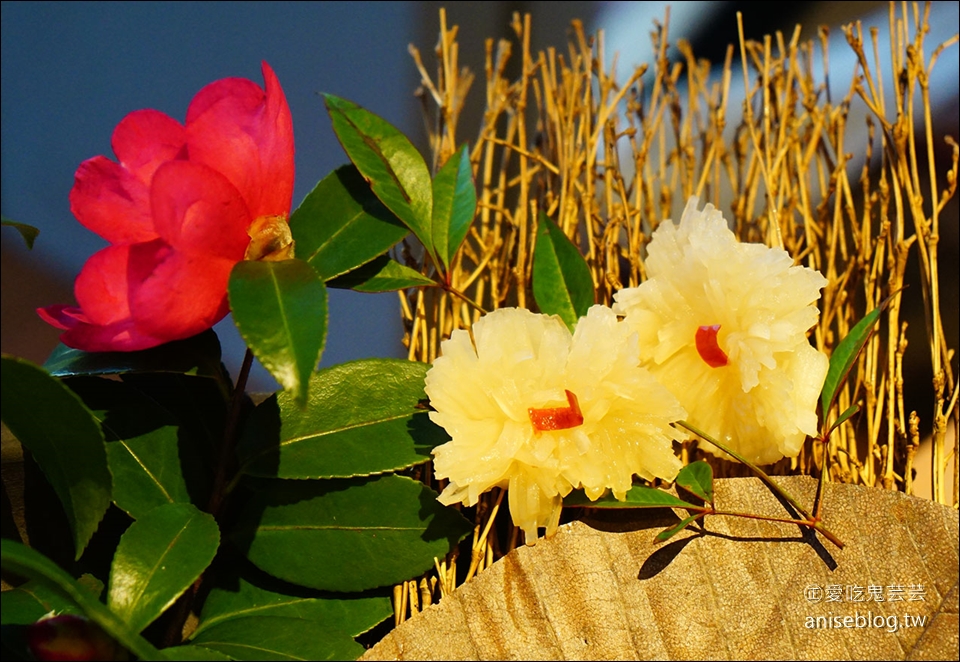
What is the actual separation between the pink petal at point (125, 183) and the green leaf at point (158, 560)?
0.12 metres

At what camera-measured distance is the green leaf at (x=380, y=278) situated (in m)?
0.40

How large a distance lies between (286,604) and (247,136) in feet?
0.74

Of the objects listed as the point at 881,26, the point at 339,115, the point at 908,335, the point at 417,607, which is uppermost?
the point at 881,26

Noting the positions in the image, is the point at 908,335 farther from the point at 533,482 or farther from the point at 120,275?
the point at 120,275

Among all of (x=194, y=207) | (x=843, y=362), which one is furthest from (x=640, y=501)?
(x=194, y=207)

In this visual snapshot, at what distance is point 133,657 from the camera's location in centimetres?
34

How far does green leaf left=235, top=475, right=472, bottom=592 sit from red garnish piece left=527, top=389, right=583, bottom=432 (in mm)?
86

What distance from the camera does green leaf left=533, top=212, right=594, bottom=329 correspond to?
406 mm

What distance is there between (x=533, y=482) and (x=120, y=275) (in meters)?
0.20

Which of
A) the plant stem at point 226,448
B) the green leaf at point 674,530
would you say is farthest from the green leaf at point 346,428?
the green leaf at point 674,530

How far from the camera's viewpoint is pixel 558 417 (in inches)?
12.9

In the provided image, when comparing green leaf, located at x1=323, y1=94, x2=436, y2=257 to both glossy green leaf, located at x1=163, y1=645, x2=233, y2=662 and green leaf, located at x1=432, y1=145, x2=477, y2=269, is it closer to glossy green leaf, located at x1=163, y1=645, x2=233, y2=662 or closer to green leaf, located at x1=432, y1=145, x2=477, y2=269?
green leaf, located at x1=432, y1=145, x2=477, y2=269

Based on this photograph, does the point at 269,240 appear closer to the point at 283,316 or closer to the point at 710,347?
the point at 283,316

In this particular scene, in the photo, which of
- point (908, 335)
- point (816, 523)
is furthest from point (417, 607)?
point (908, 335)
